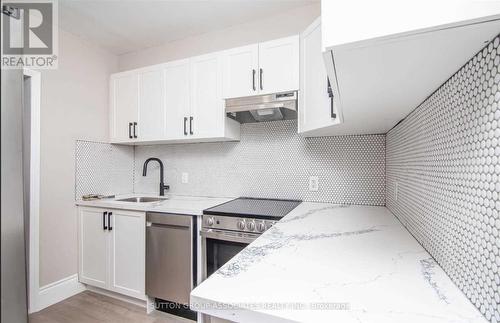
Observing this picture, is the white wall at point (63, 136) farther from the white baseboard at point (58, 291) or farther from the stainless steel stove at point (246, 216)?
the stainless steel stove at point (246, 216)

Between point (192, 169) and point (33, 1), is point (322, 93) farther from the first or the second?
point (33, 1)

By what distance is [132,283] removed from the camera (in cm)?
201

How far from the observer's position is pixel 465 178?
59cm

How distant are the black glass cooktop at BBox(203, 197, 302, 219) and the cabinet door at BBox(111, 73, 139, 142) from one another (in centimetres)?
134

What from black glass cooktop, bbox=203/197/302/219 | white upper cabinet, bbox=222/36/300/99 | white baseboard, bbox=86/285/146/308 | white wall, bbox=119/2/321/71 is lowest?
white baseboard, bbox=86/285/146/308

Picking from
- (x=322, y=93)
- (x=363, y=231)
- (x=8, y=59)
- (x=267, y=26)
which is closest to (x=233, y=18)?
(x=267, y=26)

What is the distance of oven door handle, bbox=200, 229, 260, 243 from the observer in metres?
1.61

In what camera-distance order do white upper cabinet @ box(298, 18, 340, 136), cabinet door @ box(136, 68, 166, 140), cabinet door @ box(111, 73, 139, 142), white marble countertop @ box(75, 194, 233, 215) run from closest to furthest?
white upper cabinet @ box(298, 18, 340, 136) → white marble countertop @ box(75, 194, 233, 215) → cabinet door @ box(136, 68, 166, 140) → cabinet door @ box(111, 73, 139, 142)

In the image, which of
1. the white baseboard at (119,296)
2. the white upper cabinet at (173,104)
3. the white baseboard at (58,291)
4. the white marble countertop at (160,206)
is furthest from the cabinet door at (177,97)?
the white baseboard at (58,291)

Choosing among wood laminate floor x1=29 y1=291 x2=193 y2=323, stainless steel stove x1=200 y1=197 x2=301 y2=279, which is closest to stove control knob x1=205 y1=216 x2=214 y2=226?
stainless steel stove x1=200 y1=197 x2=301 y2=279

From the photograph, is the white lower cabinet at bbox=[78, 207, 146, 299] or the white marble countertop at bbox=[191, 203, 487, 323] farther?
the white lower cabinet at bbox=[78, 207, 146, 299]

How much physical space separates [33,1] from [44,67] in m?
0.51

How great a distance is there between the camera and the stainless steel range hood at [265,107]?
1756mm

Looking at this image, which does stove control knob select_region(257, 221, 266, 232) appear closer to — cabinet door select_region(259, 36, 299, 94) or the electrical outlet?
the electrical outlet
